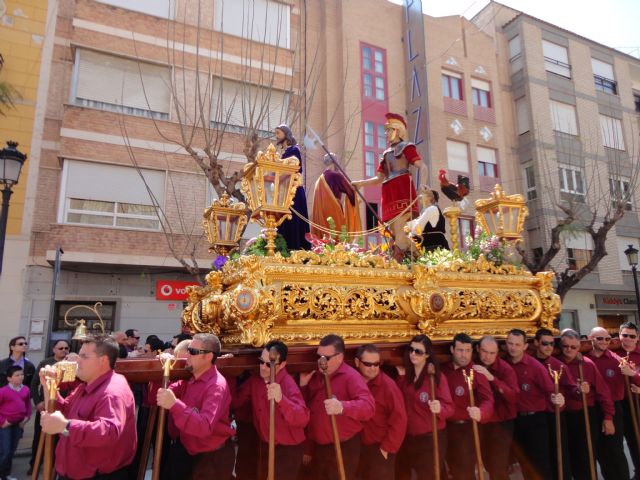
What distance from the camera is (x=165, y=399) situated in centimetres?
304

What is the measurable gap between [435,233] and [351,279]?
169cm

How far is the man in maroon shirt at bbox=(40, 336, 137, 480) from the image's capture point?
105 inches

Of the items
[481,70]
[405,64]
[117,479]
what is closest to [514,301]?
[117,479]

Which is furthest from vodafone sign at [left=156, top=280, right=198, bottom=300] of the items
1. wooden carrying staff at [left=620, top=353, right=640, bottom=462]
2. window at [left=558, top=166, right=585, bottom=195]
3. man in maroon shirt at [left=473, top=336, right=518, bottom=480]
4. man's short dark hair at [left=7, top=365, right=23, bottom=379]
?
window at [left=558, top=166, right=585, bottom=195]

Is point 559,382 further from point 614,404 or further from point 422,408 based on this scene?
point 422,408

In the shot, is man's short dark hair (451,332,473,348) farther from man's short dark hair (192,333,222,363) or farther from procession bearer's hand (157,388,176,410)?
procession bearer's hand (157,388,176,410)

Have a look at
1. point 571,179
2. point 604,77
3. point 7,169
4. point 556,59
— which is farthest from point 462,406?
point 604,77

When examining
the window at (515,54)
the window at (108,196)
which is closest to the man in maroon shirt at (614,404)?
the window at (108,196)

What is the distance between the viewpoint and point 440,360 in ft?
15.4

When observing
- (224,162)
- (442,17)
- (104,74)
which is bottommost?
(224,162)

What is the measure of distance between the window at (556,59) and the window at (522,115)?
171 cm

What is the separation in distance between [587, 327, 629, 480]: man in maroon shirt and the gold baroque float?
0.75 metres

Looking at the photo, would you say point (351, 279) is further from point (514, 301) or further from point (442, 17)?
point (442, 17)

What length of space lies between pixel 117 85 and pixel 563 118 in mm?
16446
